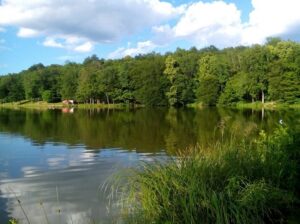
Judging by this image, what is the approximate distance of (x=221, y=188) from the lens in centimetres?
761

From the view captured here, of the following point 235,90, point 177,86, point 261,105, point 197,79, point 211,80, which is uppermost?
point 197,79

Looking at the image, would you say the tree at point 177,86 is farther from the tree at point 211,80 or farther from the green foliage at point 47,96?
the green foliage at point 47,96

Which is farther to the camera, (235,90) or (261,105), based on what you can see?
(235,90)

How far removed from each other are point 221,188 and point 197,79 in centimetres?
8794

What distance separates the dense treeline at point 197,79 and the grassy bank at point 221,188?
7161 centimetres

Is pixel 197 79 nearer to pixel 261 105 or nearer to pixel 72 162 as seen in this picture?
pixel 261 105

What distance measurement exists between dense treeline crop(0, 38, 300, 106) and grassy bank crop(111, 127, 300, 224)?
71.6m

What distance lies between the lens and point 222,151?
9.05m

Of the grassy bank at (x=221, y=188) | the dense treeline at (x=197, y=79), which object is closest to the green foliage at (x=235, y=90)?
the dense treeline at (x=197, y=79)

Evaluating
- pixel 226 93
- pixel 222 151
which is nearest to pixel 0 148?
pixel 222 151

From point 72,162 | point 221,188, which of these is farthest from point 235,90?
point 221,188

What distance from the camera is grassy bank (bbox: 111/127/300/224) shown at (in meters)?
6.96

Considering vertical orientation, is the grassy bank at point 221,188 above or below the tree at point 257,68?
below

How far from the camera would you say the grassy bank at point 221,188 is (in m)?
6.96
